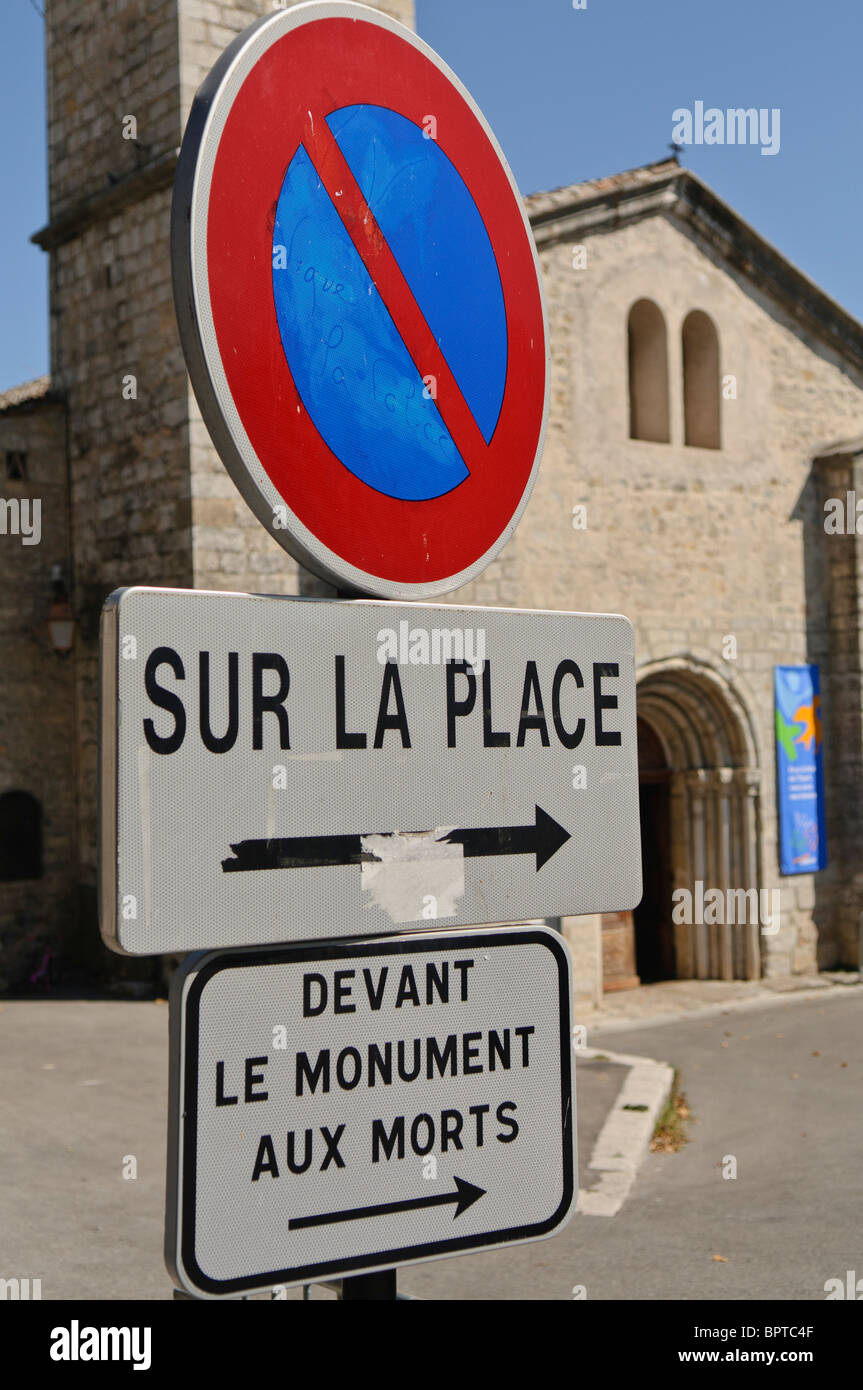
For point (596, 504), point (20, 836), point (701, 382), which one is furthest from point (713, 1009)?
point (20, 836)

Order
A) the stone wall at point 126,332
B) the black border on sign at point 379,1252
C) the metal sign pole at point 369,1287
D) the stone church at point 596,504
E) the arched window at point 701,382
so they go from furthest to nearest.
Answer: the arched window at point 701,382
the stone church at point 596,504
the stone wall at point 126,332
the metal sign pole at point 369,1287
the black border on sign at point 379,1252

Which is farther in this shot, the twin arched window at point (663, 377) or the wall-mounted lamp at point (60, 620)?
the twin arched window at point (663, 377)

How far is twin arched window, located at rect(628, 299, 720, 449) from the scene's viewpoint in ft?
46.3

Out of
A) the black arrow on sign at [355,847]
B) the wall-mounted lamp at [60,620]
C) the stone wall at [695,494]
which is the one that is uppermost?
the stone wall at [695,494]

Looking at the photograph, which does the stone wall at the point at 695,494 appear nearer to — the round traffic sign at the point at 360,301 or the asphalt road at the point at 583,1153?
the asphalt road at the point at 583,1153

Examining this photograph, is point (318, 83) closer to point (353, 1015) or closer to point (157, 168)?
point (353, 1015)

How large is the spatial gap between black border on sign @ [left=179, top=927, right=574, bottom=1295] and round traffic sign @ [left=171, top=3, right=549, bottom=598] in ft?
1.41

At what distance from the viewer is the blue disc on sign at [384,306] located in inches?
62.7

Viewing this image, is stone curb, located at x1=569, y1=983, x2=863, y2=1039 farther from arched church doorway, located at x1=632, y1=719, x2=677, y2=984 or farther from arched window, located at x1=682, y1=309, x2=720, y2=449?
arched window, located at x1=682, y1=309, x2=720, y2=449

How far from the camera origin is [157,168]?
1129 centimetres

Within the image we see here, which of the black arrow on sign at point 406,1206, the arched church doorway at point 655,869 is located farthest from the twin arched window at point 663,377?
the black arrow on sign at point 406,1206

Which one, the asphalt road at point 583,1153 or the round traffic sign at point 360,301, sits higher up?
the round traffic sign at point 360,301

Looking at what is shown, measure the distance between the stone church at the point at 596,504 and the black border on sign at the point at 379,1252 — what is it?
9.15 meters
